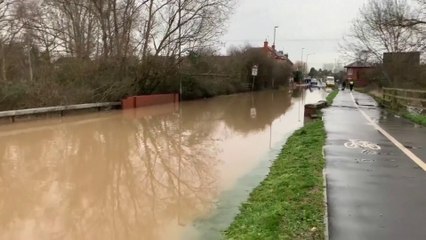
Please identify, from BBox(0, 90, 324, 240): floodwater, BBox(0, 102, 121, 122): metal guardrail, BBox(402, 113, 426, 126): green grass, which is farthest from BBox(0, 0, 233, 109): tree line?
BBox(402, 113, 426, 126): green grass

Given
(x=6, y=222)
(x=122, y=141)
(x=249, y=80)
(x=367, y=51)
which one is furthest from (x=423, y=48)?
(x=249, y=80)

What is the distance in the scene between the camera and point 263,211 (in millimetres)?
6656

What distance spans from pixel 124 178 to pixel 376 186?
4.98 meters

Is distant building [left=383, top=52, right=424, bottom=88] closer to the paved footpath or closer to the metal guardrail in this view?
the paved footpath

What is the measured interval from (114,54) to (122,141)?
52.9 feet

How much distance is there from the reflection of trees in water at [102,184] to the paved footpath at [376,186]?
7.55ft

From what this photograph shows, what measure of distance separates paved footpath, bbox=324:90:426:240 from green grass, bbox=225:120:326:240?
220 millimetres

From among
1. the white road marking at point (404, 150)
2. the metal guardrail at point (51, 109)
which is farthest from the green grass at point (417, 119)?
the metal guardrail at point (51, 109)

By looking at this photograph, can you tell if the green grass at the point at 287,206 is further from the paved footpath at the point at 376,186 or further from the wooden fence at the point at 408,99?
the wooden fence at the point at 408,99

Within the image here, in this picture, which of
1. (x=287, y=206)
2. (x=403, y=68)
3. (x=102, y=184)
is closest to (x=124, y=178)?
(x=102, y=184)

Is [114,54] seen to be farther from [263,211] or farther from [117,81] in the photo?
[263,211]

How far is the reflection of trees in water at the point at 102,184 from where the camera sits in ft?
21.8

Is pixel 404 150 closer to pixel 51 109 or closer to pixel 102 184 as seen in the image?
pixel 102 184

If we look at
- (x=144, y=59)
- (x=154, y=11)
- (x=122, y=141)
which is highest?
(x=154, y=11)
